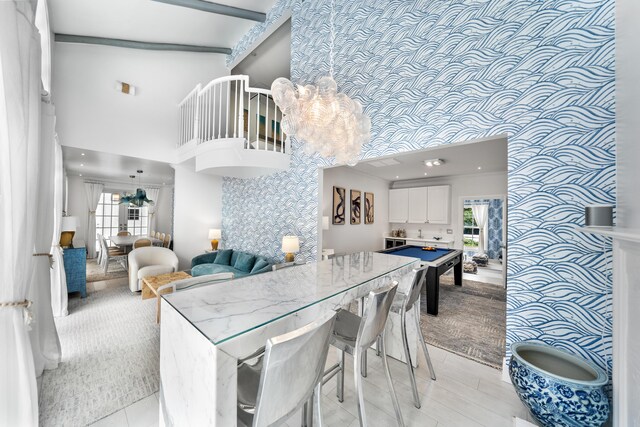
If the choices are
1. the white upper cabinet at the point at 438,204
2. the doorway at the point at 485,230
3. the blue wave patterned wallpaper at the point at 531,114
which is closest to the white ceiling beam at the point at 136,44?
the blue wave patterned wallpaper at the point at 531,114

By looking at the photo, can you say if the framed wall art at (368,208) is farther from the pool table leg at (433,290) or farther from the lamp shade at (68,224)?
the lamp shade at (68,224)

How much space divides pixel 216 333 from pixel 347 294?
730 mm

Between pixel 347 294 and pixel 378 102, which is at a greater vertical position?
pixel 378 102

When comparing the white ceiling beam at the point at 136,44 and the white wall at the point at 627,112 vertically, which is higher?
the white ceiling beam at the point at 136,44

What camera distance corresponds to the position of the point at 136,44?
4352 millimetres

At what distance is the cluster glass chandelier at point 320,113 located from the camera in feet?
6.84

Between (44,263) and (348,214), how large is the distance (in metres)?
5.04

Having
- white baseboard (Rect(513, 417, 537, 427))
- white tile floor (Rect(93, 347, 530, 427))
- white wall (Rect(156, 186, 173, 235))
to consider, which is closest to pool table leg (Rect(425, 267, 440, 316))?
white tile floor (Rect(93, 347, 530, 427))

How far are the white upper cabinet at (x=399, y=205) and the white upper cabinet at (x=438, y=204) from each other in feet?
2.12

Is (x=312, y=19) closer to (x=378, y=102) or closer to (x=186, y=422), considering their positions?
(x=378, y=102)

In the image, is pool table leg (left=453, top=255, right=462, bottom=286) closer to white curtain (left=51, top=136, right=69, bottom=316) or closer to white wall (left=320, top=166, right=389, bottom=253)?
white wall (left=320, top=166, right=389, bottom=253)

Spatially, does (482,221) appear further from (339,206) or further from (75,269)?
(75,269)

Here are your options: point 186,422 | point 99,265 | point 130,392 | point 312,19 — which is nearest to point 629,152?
point 186,422

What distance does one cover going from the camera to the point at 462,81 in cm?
246
